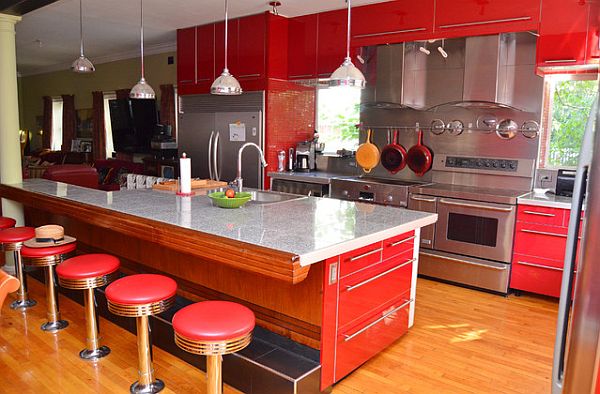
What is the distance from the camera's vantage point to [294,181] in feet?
17.1

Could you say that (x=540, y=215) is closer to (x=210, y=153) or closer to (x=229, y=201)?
(x=229, y=201)

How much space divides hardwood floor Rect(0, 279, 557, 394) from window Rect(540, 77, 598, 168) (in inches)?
56.3

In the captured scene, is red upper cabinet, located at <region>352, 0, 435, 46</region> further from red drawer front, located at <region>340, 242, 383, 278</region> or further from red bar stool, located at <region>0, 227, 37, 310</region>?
red bar stool, located at <region>0, 227, 37, 310</region>

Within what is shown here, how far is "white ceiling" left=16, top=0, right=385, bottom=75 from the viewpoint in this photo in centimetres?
497

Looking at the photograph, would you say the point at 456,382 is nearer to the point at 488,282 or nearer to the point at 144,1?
the point at 488,282

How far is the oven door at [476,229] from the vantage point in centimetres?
394

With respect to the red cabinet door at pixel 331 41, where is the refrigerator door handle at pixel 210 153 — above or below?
below

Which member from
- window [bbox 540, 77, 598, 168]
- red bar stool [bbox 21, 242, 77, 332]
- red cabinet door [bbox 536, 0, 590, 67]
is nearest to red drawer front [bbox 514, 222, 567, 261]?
window [bbox 540, 77, 598, 168]

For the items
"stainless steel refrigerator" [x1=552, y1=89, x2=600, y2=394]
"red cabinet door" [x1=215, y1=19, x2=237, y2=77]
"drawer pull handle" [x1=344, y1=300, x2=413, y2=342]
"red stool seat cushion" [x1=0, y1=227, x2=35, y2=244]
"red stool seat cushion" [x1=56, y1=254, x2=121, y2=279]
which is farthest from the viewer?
"red cabinet door" [x1=215, y1=19, x2=237, y2=77]

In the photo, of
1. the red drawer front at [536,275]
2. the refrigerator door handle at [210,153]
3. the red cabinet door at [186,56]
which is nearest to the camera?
the red drawer front at [536,275]

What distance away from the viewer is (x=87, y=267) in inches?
105

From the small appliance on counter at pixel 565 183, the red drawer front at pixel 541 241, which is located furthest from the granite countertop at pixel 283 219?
the small appliance on counter at pixel 565 183

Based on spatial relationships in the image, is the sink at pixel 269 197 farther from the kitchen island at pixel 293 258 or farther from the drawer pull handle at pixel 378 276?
the drawer pull handle at pixel 378 276

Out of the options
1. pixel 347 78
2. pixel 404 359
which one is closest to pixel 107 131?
pixel 347 78
